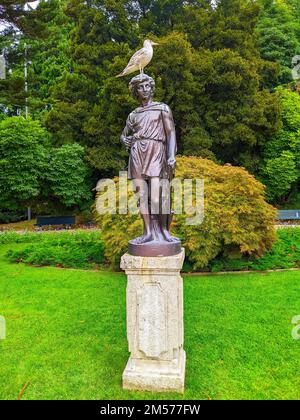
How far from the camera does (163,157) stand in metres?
3.65

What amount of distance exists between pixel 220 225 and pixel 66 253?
386 cm

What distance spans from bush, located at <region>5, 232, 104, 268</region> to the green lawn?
119 centimetres

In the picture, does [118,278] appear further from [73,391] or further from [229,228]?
[73,391]

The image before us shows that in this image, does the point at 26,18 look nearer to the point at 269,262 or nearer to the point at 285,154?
the point at 269,262

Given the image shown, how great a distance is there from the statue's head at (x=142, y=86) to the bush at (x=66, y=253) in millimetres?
5287

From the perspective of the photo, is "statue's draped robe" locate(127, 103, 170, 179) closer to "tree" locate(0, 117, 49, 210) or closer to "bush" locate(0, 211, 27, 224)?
"tree" locate(0, 117, 49, 210)

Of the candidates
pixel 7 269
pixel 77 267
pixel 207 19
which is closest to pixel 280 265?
pixel 77 267

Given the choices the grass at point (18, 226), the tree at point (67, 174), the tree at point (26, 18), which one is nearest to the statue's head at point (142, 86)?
the tree at point (26, 18)

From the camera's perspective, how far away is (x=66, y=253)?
29.0ft

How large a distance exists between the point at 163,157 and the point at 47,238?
25.8 feet

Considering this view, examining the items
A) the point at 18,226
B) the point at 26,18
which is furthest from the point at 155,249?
the point at 18,226

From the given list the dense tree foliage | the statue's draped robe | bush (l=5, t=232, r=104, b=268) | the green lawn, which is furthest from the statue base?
the dense tree foliage

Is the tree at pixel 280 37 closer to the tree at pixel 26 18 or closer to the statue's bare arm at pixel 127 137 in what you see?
the tree at pixel 26 18

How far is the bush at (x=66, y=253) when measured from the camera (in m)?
8.46
